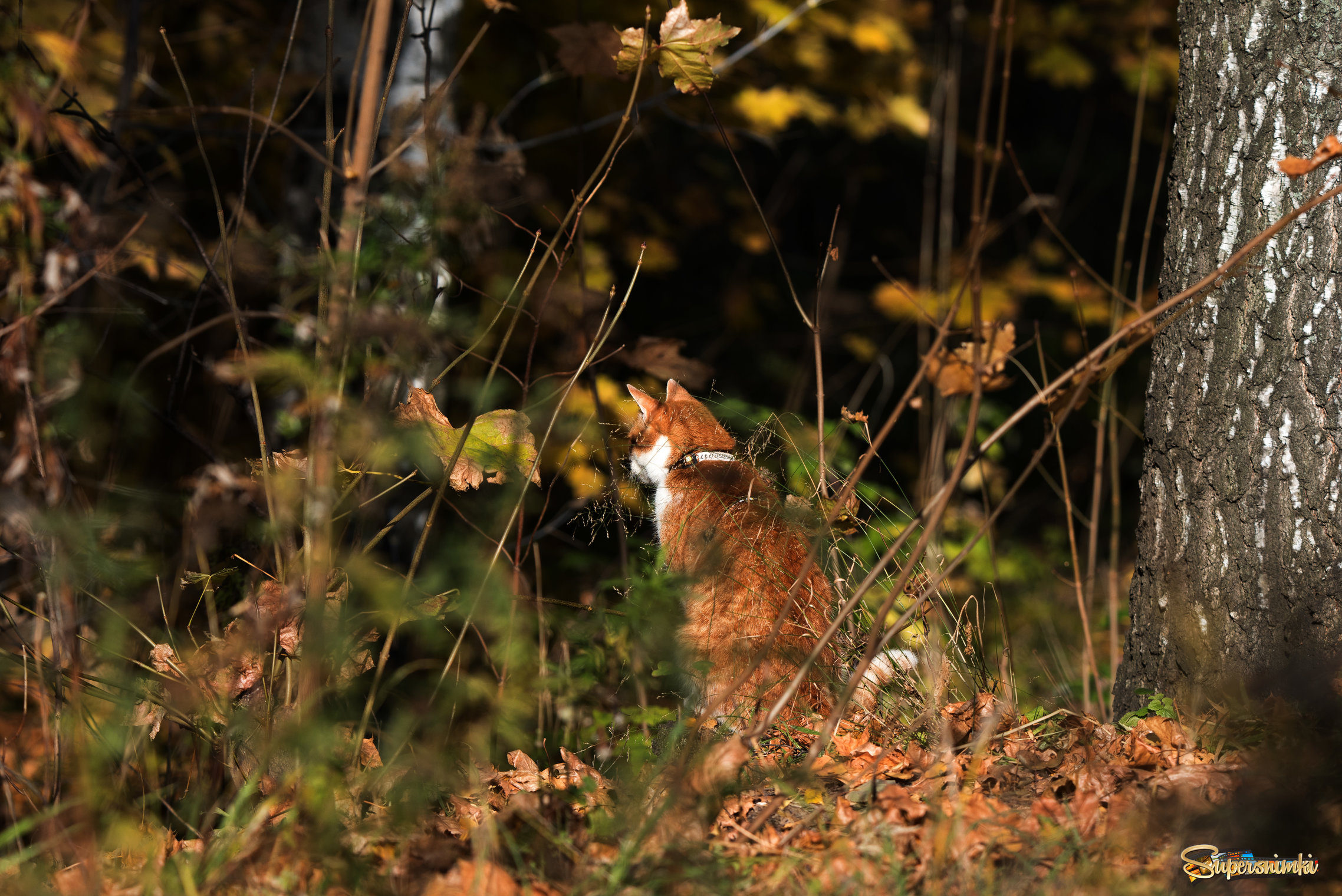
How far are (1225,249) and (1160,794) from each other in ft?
3.77

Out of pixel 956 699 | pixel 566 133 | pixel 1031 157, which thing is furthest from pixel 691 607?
pixel 1031 157

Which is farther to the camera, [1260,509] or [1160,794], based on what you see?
[1260,509]

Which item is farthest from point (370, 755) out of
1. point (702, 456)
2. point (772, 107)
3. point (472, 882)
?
point (772, 107)

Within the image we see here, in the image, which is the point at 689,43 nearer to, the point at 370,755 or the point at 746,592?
the point at 746,592

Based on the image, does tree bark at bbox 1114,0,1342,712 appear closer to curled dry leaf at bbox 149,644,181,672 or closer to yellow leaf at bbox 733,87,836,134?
curled dry leaf at bbox 149,644,181,672

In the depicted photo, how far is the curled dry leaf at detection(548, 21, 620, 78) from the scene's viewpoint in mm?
2447

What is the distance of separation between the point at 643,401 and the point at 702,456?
1.13 feet

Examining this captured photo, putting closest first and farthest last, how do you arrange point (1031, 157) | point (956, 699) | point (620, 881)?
point (620, 881) → point (956, 699) → point (1031, 157)

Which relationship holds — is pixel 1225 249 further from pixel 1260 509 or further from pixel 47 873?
pixel 47 873

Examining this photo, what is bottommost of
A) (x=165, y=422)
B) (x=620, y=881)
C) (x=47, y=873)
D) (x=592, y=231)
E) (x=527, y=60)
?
(x=47, y=873)

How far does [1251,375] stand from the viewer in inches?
74.7

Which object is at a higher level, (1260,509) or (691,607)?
(1260,509)

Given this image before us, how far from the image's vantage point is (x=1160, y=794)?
5.38 ft

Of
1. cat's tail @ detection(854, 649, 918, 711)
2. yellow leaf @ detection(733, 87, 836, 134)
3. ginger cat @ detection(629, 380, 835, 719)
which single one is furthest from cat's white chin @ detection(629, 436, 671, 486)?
yellow leaf @ detection(733, 87, 836, 134)
